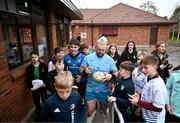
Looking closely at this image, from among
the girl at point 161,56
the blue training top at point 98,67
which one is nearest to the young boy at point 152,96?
the blue training top at point 98,67

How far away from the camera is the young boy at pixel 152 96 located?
2.29 metres

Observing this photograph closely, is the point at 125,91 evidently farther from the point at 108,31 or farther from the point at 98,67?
the point at 108,31

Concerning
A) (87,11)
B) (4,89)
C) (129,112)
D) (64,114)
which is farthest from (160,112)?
(87,11)

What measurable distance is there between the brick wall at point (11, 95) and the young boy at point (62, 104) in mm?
1406

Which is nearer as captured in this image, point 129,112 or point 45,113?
point 45,113

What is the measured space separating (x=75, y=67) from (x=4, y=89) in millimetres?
1373

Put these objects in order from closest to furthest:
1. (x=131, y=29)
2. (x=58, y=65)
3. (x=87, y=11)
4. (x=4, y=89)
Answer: (x=4, y=89)
(x=58, y=65)
(x=131, y=29)
(x=87, y=11)

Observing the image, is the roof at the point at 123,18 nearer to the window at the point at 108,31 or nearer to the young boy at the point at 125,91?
the window at the point at 108,31

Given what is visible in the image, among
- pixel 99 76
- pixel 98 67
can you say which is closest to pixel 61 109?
pixel 99 76

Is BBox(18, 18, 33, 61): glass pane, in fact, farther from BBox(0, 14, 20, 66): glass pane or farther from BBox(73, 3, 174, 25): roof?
BBox(73, 3, 174, 25): roof

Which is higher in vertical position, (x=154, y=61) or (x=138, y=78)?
(x=154, y=61)

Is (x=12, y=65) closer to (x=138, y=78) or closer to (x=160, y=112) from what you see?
(x=138, y=78)

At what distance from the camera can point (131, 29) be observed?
2414 centimetres

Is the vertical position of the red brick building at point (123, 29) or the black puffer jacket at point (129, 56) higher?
the red brick building at point (123, 29)
